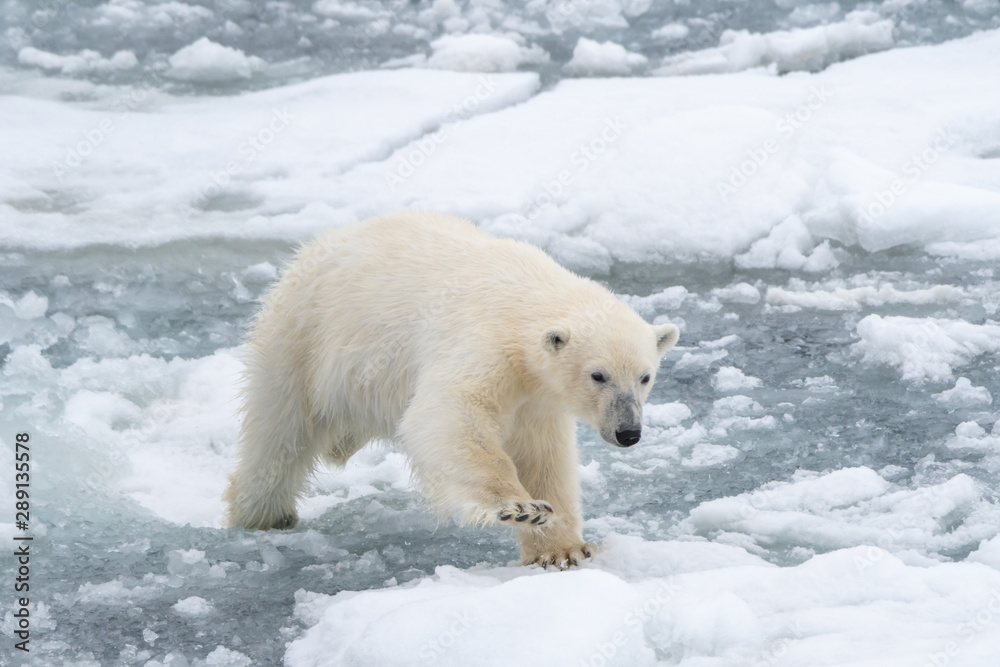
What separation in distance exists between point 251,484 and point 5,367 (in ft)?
6.09

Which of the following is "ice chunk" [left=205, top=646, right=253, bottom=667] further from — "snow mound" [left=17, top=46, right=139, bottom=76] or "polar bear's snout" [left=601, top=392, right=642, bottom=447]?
"snow mound" [left=17, top=46, right=139, bottom=76]

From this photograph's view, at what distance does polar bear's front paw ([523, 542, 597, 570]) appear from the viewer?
3.75 meters

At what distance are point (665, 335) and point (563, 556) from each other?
3.05 ft

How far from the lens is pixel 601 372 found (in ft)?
11.9

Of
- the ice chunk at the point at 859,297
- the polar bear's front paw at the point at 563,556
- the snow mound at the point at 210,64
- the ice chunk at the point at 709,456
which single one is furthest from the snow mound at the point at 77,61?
the polar bear's front paw at the point at 563,556

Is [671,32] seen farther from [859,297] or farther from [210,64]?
[859,297]

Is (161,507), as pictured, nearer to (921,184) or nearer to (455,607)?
(455,607)

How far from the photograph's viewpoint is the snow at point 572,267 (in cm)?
308

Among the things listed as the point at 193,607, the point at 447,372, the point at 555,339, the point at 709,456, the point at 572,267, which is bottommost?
the point at 709,456

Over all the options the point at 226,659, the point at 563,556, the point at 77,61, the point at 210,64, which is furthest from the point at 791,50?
the point at 226,659

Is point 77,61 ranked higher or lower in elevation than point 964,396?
higher

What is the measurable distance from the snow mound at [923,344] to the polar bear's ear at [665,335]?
77.8 inches

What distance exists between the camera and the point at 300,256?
14.6 ft

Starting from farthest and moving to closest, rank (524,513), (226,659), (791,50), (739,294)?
(791,50)
(739,294)
(524,513)
(226,659)
